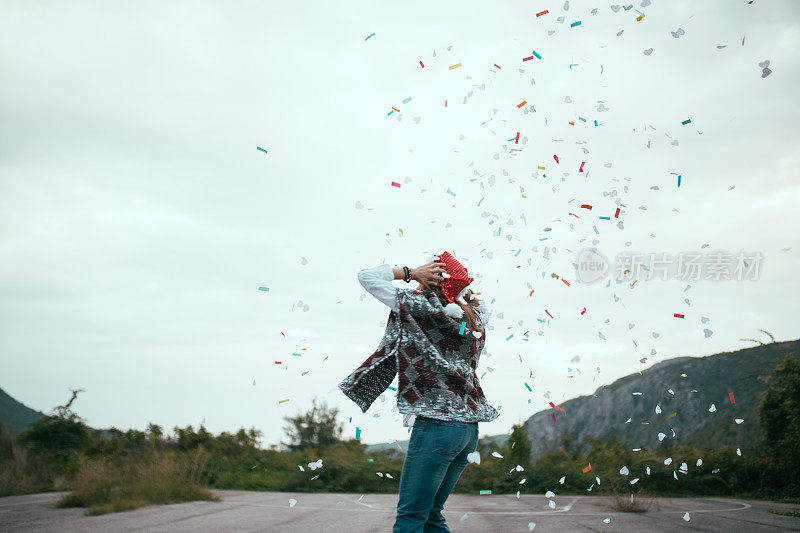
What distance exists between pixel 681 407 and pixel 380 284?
108ft

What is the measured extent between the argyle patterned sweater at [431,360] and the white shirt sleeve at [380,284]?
3 cm

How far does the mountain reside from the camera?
49.2ft

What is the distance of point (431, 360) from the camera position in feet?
7.91

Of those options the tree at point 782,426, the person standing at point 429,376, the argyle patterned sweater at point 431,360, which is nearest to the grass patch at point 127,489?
the person standing at point 429,376

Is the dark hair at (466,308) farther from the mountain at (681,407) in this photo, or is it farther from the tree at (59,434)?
the tree at (59,434)

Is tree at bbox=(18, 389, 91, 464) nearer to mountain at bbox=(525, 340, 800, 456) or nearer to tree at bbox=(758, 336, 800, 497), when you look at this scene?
mountain at bbox=(525, 340, 800, 456)

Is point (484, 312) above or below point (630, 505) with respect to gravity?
above

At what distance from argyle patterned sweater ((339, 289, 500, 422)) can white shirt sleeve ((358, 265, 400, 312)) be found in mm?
35

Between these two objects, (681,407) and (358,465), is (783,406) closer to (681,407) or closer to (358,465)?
(358,465)

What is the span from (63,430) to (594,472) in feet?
38.6

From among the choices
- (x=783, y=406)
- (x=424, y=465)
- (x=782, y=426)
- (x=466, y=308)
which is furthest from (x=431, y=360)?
(x=782, y=426)

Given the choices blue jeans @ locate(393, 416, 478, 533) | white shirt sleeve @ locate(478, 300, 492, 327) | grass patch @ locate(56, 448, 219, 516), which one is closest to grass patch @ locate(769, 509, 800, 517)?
white shirt sleeve @ locate(478, 300, 492, 327)

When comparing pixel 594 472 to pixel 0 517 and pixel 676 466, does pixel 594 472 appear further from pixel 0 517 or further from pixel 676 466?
pixel 0 517

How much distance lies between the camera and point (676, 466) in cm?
1017
